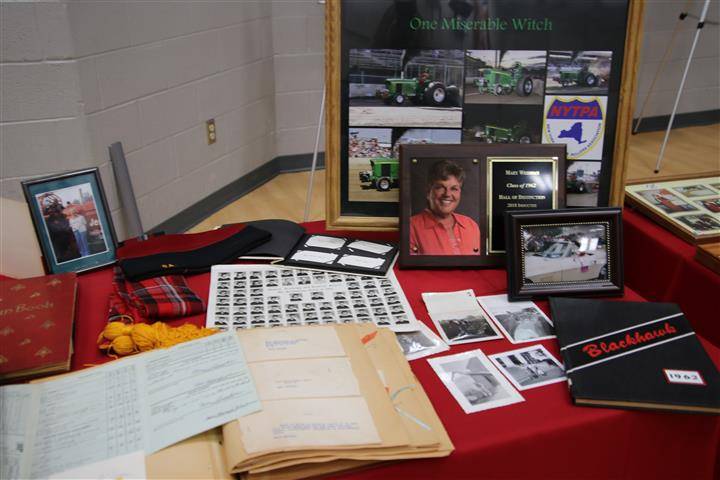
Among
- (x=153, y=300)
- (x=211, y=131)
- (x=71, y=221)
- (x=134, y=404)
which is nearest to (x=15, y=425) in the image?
(x=134, y=404)

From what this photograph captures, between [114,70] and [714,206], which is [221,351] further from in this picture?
[114,70]

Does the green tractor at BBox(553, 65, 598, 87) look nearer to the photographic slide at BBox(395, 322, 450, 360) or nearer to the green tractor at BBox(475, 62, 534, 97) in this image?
the green tractor at BBox(475, 62, 534, 97)

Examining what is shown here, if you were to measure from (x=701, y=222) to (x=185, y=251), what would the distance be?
129cm

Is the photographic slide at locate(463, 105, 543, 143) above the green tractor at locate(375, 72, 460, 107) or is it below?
below

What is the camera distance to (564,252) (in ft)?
4.61

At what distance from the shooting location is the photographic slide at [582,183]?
5.19ft

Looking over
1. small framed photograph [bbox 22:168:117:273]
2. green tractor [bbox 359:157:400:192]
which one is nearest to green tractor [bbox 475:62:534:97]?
green tractor [bbox 359:157:400:192]

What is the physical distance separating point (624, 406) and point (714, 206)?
950 millimetres

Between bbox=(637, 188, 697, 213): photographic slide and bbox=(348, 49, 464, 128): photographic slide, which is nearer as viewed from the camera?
bbox=(348, 49, 464, 128): photographic slide

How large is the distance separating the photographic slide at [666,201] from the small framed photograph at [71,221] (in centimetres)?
140

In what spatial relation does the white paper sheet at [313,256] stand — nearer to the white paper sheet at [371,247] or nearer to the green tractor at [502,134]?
the white paper sheet at [371,247]

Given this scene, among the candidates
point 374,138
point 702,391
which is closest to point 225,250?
point 374,138

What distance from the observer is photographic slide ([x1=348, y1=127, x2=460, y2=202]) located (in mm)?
1554

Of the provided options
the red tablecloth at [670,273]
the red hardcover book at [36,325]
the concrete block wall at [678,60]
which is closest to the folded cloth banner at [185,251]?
the red hardcover book at [36,325]
